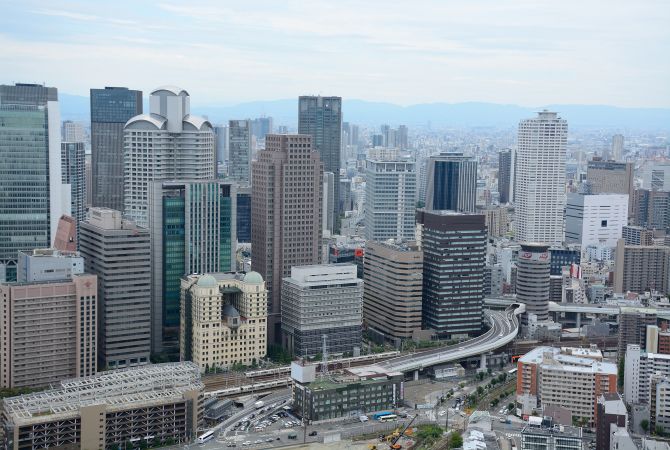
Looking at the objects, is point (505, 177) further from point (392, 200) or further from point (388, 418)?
point (388, 418)

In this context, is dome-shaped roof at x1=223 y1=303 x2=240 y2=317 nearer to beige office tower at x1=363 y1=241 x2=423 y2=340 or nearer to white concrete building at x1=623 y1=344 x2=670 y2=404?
beige office tower at x1=363 y1=241 x2=423 y2=340

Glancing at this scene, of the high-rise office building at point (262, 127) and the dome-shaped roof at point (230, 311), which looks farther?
the high-rise office building at point (262, 127)

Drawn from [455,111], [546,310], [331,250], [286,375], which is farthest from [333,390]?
[455,111]

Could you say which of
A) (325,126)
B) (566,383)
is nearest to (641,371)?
(566,383)

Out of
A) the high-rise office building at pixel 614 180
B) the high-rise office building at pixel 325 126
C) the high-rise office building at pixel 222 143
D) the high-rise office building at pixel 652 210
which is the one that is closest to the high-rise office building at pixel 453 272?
the high-rise office building at pixel 652 210

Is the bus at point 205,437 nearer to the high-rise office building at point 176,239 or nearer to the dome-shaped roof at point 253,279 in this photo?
the dome-shaped roof at point 253,279

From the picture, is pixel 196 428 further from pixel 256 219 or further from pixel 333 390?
pixel 256 219
